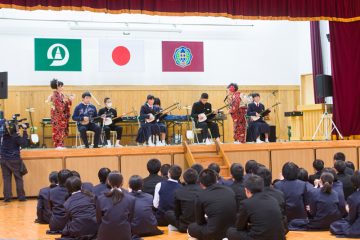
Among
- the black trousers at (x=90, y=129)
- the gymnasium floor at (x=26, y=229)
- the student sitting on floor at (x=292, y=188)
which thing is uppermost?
the black trousers at (x=90, y=129)

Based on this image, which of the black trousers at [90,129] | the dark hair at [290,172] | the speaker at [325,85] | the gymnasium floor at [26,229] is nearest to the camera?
the gymnasium floor at [26,229]

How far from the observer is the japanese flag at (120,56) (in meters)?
18.3

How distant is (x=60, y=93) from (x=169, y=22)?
7122 millimetres

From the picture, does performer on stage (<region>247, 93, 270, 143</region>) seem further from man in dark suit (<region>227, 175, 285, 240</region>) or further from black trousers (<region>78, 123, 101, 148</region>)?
man in dark suit (<region>227, 175, 285, 240</region>)

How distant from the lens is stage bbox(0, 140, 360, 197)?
479 inches

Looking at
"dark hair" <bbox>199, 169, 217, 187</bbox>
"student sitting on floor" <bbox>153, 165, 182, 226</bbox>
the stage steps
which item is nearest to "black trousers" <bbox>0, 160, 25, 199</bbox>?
the stage steps

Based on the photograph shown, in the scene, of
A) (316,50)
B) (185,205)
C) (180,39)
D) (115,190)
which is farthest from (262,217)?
(316,50)

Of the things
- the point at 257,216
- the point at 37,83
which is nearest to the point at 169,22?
the point at 37,83

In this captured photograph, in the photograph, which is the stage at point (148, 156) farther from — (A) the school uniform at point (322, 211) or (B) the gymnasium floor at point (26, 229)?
(A) the school uniform at point (322, 211)

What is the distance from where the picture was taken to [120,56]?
1839cm

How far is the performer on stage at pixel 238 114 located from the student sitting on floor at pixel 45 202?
6746mm

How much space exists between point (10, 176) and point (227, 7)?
6.60 metres

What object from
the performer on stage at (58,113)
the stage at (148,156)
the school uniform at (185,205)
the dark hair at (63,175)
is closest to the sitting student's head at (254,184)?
the school uniform at (185,205)

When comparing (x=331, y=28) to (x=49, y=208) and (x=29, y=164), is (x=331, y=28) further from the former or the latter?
(x=49, y=208)
